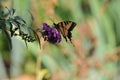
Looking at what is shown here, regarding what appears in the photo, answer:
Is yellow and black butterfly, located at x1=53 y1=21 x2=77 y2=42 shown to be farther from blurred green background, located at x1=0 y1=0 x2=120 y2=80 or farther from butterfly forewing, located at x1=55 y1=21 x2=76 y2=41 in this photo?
blurred green background, located at x1=0 y1=0 x2=120 y2=80

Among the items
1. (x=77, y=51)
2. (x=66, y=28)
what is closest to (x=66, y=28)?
(x=66, y=28)

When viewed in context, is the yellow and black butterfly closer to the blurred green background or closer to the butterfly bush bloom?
the butterfly bush bloom

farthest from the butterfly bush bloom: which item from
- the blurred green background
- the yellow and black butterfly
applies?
the blurred green background

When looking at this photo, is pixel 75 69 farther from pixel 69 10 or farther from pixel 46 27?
pixel 46 27

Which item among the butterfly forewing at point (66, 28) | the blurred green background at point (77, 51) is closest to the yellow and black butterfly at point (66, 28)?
the butterfly forewing at point (66, 28)

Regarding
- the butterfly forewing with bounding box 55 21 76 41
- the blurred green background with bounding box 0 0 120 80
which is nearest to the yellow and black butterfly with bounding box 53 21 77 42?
the butterfly forewing with bounding box 55 21 76 41

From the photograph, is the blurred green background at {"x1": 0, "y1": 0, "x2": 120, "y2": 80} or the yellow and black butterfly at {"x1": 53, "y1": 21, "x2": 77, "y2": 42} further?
the blurred green background at {"x1": 0, "y1": 0, "x2": 120, "y2": 80}

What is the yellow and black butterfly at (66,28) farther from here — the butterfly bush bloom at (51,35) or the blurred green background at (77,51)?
the blurred green background at (77,51)

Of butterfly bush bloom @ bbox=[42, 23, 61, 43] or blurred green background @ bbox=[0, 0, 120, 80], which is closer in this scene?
butterfly bush bloom @ bbox=[42, 23, 61, 43]

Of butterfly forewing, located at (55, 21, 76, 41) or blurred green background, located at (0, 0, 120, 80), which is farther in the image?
blurred green background, located at (0, 0, 120, 80)
